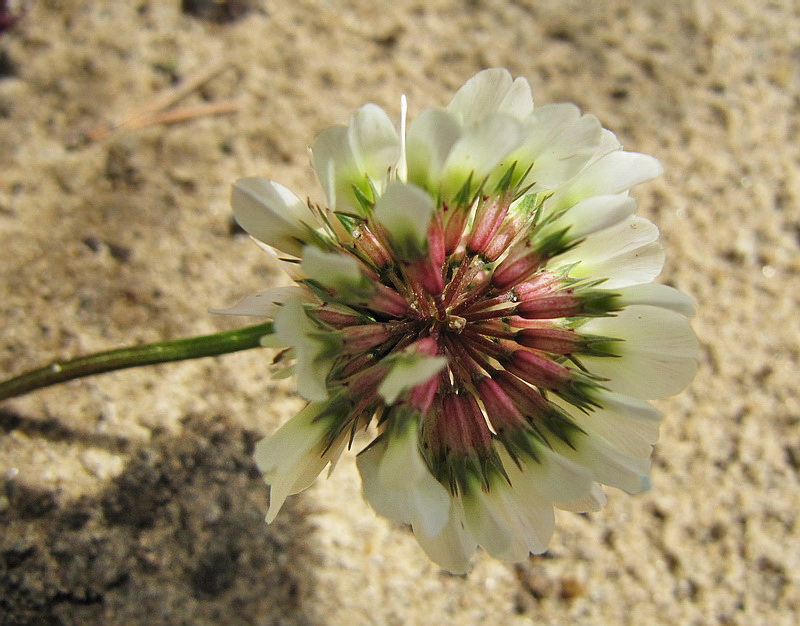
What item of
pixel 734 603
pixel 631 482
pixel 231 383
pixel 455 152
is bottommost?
pixel 231 383

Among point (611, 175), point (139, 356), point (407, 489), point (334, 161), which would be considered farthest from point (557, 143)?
point (139, 356)

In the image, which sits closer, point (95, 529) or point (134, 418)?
point (95, 529)

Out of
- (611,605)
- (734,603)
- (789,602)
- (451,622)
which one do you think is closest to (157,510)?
(451,622)

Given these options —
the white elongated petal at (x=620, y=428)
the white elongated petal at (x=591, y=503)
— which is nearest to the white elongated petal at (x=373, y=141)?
the white elongated petal at (x=620, y=428)

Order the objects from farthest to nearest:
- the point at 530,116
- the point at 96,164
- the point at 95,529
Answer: the point at 96,164
the point at 95,529
the point at 530,116

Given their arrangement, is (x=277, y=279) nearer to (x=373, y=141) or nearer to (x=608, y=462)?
(x=373, y=141)

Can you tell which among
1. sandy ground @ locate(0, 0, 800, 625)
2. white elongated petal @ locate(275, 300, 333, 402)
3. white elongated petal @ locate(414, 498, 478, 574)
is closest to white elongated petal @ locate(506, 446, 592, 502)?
white elongated petal @ locate(414, 498, 478, 574)

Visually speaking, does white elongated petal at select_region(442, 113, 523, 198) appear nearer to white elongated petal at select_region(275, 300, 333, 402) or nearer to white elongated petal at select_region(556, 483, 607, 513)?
white elongated petal at select_region(275, 300, 333, 402)

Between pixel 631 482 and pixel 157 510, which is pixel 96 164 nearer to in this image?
pixel 157 510

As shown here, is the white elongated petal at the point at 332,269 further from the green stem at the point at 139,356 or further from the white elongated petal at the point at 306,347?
the green stem at the point at 139,356
